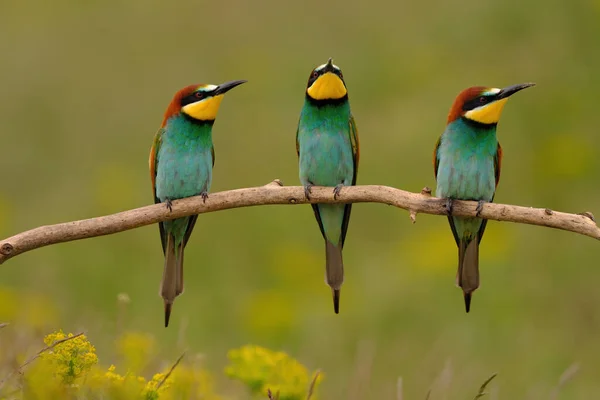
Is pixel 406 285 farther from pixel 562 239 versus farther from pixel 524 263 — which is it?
pixel 562 239

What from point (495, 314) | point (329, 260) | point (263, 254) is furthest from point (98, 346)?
point (263, 254)

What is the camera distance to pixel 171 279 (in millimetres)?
3203

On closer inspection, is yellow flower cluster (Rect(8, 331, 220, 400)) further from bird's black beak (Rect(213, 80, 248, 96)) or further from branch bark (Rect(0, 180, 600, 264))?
bird's black beak (Rect(213, 80, 248, 96))

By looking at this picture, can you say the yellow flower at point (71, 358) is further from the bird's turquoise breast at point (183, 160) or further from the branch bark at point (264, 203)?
the bird's turquoise breast at point (183, 160)

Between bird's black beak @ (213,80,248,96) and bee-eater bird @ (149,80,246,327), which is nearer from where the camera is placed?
bird's black beak @ (213,80,248,96)

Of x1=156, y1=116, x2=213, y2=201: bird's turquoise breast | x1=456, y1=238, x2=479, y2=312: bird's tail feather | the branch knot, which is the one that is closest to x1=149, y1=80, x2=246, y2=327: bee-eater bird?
x1=156, y1=116, x2=213, y2=201: bird's turquoise breast

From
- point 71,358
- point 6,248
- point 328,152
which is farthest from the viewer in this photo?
→ point 328,152

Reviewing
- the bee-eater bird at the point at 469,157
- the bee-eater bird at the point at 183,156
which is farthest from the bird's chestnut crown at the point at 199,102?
the bee-eater bird at the point at 469,157

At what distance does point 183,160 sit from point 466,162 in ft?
3.28

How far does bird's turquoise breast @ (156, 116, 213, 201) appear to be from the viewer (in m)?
3.72

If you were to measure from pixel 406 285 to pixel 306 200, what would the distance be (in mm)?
4439

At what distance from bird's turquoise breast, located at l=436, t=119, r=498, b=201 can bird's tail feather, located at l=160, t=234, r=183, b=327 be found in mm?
866

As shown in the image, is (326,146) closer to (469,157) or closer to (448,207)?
(469,157)

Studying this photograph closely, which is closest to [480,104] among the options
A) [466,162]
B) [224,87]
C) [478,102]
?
[478,102]
